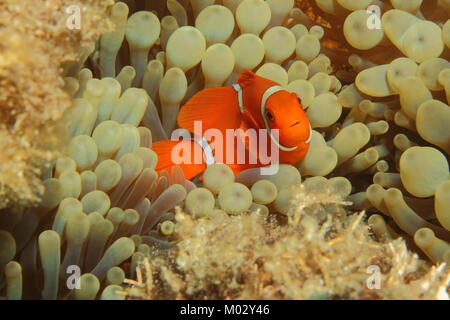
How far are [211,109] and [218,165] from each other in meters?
0.32

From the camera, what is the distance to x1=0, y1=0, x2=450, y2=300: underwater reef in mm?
979

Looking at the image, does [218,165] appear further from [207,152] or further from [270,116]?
[270,116]

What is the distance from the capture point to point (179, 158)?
1.63 metres

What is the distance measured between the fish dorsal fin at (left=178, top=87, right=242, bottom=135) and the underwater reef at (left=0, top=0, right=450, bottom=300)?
5 cm

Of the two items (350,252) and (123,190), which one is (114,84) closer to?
(123,190)

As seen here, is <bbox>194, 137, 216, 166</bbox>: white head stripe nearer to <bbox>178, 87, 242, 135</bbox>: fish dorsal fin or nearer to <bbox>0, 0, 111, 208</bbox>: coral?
<bbox>178, 87, 242, 135</bbox>: fish dorsal fin

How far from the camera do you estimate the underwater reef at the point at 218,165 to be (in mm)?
979

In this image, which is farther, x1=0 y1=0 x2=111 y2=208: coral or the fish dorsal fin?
the fish dorsal fin

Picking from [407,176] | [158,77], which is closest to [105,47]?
[158,77]

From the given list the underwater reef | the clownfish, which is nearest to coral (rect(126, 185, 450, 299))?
the underwater reef

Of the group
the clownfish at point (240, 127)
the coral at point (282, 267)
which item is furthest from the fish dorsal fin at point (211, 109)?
the coral at point (282, 267)

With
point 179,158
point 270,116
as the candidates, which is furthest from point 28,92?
point 270,116

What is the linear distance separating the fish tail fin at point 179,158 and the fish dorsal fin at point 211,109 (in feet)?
0.34

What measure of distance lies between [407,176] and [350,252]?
1.70 ft
